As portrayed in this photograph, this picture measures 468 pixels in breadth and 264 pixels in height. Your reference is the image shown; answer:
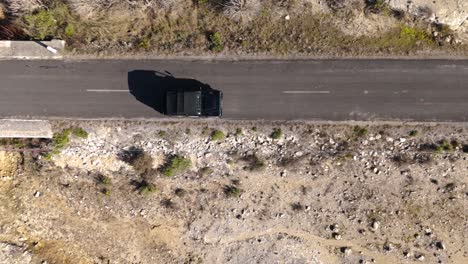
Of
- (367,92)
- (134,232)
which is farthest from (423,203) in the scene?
(134,232)

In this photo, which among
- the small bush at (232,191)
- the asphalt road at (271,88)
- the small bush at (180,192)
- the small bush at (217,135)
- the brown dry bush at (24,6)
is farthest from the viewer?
the small bush at (180,192)

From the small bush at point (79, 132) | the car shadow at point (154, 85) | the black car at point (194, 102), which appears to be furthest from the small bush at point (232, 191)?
the small bush at point (79, 132)

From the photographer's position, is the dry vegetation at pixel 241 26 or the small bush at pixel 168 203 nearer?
the dry vegetation at pixel 241 26

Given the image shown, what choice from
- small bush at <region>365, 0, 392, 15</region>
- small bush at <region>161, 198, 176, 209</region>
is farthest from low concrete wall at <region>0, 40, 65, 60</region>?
small bush at <region>365, 0, 392, 15</region>

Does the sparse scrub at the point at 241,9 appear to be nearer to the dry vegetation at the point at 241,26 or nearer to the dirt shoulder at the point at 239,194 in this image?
the dry vegetation at the point at 241,26

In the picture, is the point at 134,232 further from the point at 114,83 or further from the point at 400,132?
the point at 400,132

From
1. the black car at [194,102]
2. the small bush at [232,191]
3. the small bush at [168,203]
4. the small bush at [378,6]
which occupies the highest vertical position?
the small bush at [378,6]

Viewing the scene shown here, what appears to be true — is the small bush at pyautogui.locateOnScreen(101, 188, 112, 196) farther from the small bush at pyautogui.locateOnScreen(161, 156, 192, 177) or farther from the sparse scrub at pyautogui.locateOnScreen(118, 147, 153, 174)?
the small bush at pyautogui.locateOnScreen(161, 156, 192, 177)
